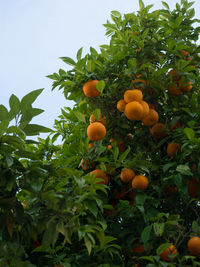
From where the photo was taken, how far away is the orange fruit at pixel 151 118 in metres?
2.88

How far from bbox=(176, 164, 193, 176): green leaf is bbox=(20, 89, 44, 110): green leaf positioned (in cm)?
118

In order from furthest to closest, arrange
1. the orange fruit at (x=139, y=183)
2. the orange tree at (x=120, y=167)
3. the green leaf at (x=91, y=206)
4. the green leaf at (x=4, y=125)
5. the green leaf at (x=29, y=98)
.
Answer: the orange fruit at (x=139, y=183) < the green leaf at (x=91, y=206) < the orange tree at (x=120, y=167) < the green leaf at (x=29, y=98) < the green leaf at (x=4, y=125)

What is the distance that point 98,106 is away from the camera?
3059 mm

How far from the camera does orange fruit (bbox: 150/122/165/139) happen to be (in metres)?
2.98

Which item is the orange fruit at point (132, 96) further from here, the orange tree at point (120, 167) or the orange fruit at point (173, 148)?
the orange fruit at point (173, 148)

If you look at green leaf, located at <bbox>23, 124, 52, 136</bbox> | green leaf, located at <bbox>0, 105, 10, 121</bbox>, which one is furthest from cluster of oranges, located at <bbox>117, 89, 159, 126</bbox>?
green leaf, located at <bbox>0, 105, 10, 121</bbox>

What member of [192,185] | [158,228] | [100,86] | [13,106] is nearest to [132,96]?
[100,86]

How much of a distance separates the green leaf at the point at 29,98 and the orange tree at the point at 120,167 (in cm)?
1

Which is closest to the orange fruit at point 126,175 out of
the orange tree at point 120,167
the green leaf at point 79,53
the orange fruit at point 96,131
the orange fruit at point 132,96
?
the orange tree at point 120,167

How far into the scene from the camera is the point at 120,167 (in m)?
2.95

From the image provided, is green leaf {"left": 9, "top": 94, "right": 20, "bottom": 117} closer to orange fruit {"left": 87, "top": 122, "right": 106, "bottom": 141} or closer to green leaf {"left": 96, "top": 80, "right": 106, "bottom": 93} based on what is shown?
orange fruit {"left": 87, "top": 122, "right": 106, "bottom": 141}

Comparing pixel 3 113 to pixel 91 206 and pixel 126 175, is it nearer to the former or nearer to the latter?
pixel 91 206

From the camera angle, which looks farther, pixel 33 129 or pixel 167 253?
pixel 167 253

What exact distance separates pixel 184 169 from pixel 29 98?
Answer: 123 centimetres
